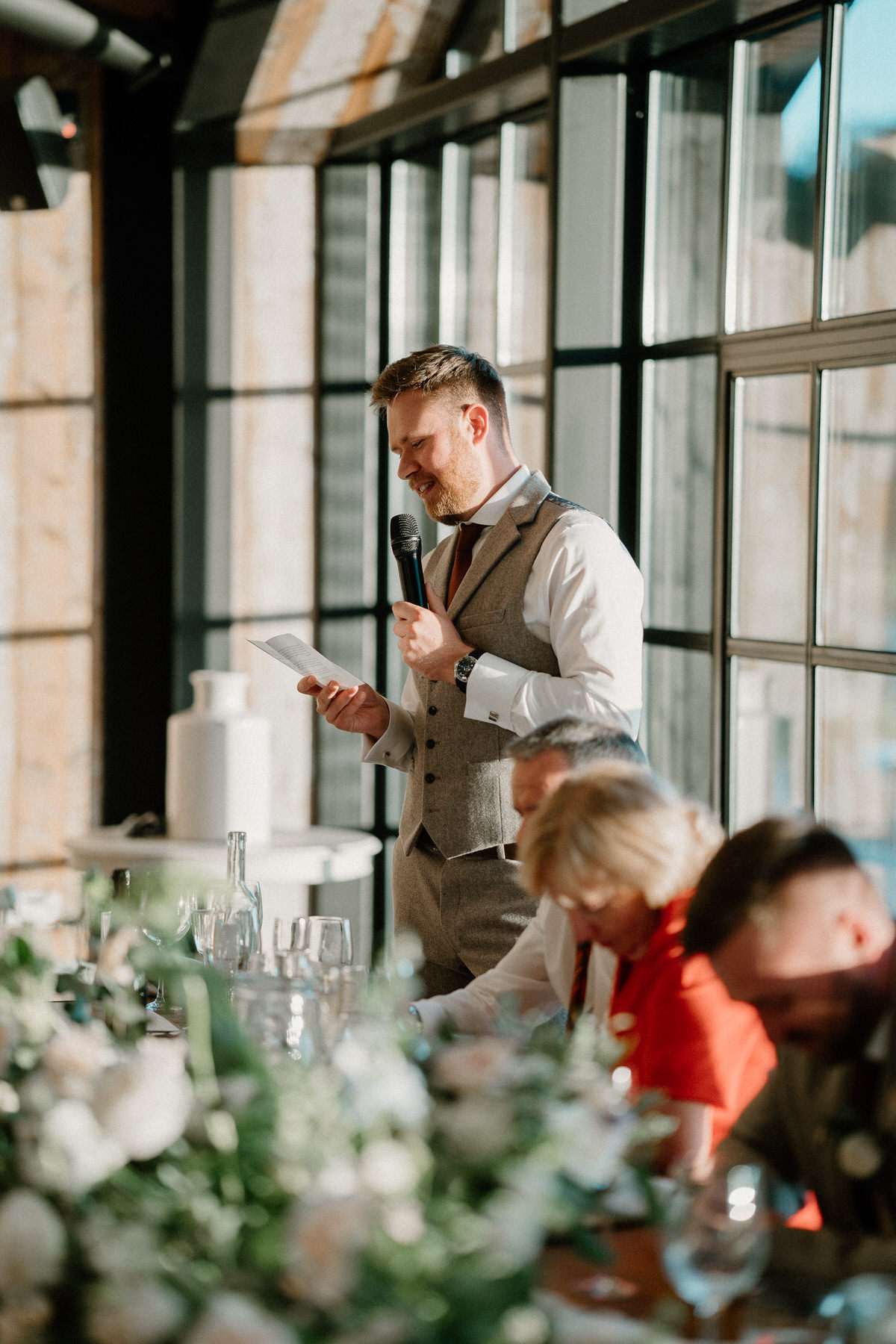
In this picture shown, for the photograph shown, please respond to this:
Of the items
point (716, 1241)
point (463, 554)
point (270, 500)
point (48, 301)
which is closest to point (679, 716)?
point (463, 554)

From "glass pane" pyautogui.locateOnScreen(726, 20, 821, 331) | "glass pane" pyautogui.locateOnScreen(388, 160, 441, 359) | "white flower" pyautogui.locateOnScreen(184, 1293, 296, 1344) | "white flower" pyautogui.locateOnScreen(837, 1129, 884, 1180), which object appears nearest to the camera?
"white flower" pyautogui.locateOnScreen(184, 1293, 296, 1344)


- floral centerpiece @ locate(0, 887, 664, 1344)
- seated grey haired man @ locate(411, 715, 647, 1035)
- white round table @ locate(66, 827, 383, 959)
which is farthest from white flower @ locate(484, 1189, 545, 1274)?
white round table @ locate(66, 827, 383, 959)

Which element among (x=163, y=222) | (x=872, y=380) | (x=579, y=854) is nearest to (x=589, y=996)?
(x=579, y=854)

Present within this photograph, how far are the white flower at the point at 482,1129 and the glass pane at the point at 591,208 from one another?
2.52 metres

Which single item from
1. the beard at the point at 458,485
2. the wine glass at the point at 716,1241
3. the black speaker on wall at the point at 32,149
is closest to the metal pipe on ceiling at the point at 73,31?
the black speaker on wall at the point at 32,149

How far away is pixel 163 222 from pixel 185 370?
47cm

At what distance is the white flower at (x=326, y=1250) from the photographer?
0.75m

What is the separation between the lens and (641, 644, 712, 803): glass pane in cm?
302

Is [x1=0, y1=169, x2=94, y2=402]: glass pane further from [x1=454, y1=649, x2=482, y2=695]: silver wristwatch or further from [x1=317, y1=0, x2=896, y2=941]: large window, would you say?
Result: [x1=454, y1=649, x2=482, y2=695]: silver wristwatch

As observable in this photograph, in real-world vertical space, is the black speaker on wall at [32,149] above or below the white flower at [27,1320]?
above

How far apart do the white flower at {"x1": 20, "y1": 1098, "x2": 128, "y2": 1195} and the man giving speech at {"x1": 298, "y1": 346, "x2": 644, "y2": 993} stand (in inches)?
54.9

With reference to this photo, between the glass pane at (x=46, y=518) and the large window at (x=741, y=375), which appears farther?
the glass pane at (x=46, y=518)

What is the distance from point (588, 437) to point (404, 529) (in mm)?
936

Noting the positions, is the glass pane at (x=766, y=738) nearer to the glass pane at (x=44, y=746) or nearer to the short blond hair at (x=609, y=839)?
the short blond hair at (x=609, y=839)
